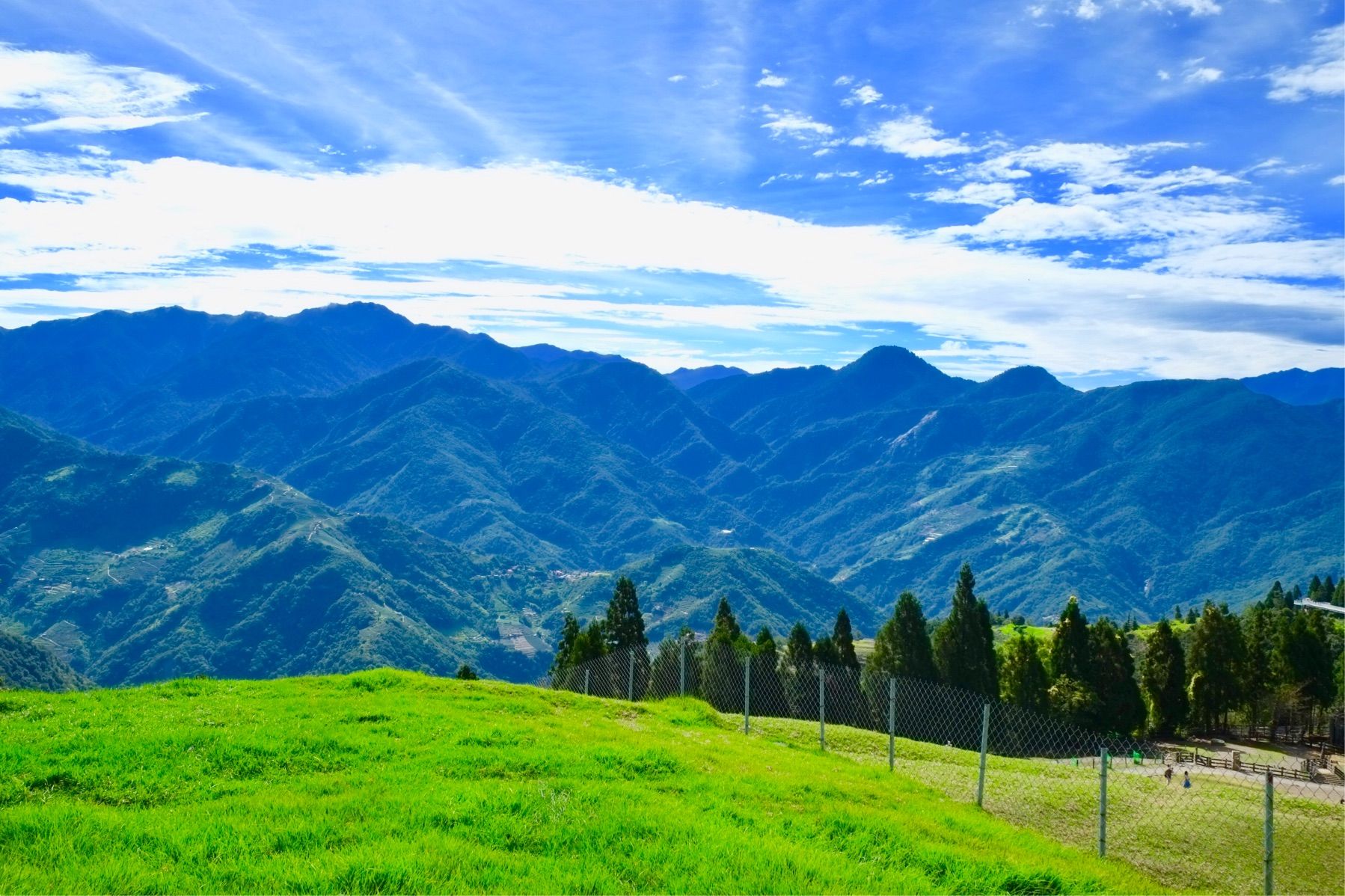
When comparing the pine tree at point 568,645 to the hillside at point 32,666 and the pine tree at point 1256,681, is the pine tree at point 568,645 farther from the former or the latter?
the hillside at point 32,666

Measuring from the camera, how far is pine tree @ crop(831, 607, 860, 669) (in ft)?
205

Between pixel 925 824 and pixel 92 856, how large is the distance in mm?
9045

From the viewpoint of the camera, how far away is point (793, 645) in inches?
2539

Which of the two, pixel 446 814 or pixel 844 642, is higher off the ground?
pixel 446 814

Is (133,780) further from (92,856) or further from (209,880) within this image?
(209,880)

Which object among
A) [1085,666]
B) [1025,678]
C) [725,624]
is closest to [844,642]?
[725,624]

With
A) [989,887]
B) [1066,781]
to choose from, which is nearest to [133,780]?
[989,887]

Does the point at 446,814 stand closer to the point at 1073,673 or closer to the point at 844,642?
the point at 1073,673

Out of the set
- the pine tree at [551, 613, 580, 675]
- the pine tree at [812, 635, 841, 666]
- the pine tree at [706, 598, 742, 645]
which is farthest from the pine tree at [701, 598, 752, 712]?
the pine tree at [812, 635, 841, 666]

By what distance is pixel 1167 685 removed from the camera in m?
49.9

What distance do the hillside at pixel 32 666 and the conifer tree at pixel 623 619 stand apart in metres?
144

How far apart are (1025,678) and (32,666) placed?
190379 mm

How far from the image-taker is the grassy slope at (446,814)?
7500 mm

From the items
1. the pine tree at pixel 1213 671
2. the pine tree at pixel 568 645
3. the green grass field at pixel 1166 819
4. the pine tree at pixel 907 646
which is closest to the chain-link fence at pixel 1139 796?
the green grass field at pixel 1166 819
